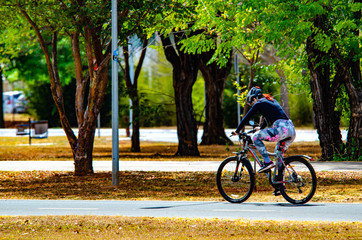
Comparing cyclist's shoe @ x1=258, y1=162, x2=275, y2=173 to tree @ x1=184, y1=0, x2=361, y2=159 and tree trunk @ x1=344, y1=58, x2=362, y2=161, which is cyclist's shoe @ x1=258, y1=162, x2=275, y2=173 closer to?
tree @ x1=184, y1=0, x2=361, y2=159

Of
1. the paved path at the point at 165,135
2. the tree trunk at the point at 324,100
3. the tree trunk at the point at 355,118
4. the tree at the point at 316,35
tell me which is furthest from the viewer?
the paved path at the point at 165,135

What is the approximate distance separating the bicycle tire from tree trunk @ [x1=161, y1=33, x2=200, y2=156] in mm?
13703

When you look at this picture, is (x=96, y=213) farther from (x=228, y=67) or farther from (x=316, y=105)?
(x=228, y=67)

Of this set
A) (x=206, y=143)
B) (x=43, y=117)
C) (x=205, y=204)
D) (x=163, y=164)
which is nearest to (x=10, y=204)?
(x=205, y=204)

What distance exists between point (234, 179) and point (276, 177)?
685mm

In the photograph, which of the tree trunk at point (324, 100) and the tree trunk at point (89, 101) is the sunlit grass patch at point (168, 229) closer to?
the tree trunk at point (89, 101)

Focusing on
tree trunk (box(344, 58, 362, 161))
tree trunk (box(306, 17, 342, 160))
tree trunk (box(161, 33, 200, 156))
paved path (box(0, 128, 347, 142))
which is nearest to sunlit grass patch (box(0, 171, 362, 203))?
tree trunk (box(344, 58, 362, 161))

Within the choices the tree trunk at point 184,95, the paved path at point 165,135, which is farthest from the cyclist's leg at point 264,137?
the paved path at point 165,135

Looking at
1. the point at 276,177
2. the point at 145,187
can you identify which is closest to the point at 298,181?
the point at 276,177

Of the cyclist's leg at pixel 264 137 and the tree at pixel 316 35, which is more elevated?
the tree at pixel 316 35

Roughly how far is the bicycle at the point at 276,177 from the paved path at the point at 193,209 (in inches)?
6.9

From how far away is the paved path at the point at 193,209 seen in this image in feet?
31.7

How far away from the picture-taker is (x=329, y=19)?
758 inches

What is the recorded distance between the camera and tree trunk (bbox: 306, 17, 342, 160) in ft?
65.7
